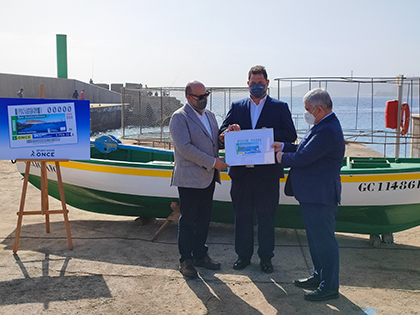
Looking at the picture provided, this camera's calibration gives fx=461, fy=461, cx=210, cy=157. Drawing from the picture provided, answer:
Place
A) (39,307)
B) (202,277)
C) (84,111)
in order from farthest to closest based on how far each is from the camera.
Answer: (84,111) < (202,277) < (39,307)

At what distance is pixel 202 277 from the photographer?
4.44 meters

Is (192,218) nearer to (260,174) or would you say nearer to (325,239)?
(260,174)

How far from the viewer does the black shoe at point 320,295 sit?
3.90 m

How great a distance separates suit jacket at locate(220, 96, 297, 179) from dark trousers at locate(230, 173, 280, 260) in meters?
0.07

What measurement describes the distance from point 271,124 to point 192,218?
1179mm

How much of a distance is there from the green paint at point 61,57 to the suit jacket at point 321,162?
42.6 m

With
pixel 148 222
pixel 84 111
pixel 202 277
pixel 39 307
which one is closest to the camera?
pixel 39 307

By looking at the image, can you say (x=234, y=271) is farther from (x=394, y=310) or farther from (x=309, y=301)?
(x=394, y=310)

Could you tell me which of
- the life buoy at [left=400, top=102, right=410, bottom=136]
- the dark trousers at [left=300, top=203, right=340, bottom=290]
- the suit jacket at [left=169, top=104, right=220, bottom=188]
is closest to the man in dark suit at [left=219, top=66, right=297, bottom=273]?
the suit jacket at [left=169, top=104, right=220, bottom=188]

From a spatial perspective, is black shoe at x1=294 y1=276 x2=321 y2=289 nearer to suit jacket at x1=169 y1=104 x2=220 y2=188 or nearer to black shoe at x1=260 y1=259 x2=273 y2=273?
black shoe at x1=260 y1=259 x2=273 y2=273

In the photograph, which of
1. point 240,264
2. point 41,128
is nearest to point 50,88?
point 41,128

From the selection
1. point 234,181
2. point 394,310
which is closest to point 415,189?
point 394,310

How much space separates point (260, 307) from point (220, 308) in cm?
33

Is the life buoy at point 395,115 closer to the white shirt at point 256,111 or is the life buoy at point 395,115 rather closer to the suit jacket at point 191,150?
the white shirt at point 256,111
